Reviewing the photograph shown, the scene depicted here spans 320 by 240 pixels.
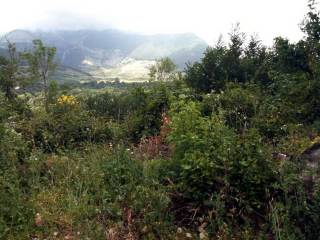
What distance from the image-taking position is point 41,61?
95.5 feet

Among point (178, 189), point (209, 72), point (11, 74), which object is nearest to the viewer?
point (178, 189)

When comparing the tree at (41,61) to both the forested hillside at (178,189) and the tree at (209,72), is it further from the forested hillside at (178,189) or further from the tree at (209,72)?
the forested hillside at (178,189)

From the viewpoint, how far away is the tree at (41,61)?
28062 mm

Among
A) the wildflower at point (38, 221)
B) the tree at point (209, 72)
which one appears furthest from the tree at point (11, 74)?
the wildflower at point (38, 221)

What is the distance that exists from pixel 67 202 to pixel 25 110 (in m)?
9.82

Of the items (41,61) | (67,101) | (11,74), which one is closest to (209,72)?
(67,101)

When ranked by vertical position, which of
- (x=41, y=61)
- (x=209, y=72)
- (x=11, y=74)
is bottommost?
(x=11, y=74)

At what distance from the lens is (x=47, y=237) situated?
486 centimetres

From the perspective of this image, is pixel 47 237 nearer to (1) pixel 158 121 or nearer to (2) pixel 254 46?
(1) pixel 158 121

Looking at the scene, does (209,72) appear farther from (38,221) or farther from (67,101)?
(38,221)

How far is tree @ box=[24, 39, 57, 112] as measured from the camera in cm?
2806

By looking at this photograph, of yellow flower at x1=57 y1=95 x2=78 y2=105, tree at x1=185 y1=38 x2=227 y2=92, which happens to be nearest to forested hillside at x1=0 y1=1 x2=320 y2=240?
yellow flower at x1=57 y1=95 x2=78 y2=105

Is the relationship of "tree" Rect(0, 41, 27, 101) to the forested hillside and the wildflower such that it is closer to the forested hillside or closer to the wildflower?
the forested hillside

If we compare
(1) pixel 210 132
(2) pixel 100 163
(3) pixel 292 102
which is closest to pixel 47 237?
(2) pixel 100 163
